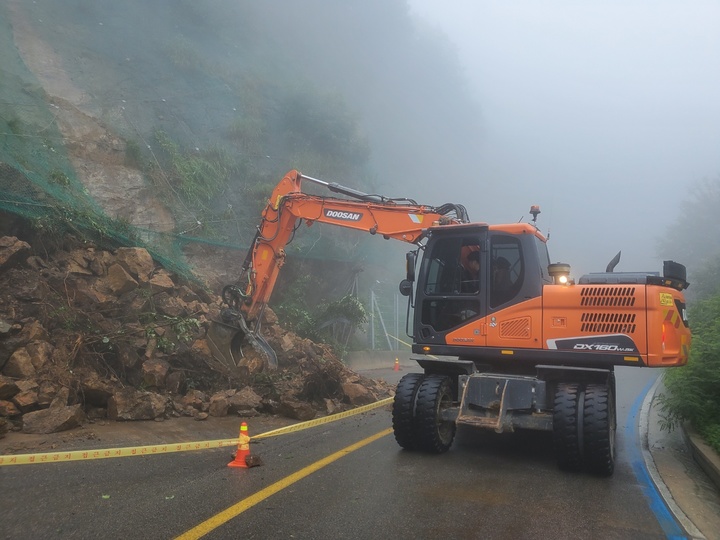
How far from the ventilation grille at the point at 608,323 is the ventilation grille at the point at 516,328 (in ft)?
2.04

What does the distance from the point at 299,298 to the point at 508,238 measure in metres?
11.5

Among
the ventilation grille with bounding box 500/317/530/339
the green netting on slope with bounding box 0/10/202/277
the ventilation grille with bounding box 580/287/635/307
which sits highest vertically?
the green netting on slope with bounding box 0/10/202/277

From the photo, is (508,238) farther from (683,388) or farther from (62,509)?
(62,509)

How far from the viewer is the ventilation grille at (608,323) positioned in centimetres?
593

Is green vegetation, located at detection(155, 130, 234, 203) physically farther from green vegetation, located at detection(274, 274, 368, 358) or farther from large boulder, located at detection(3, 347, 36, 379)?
large boulder, located at detection(3, 347, 36, 379)

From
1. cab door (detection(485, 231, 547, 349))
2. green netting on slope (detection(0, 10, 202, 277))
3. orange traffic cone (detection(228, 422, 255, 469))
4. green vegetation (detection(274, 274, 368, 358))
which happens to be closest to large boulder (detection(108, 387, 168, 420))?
orange traffic cone (detection(228, 422, 255, 469))

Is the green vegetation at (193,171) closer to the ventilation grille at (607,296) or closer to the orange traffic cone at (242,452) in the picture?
the orange traffic cone at (242,452)

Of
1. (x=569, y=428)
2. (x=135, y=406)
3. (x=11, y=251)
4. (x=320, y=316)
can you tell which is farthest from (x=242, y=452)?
(x=320, y=316)

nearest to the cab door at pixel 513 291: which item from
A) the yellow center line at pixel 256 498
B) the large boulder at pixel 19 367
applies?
the yellow center line at pixel 256 498

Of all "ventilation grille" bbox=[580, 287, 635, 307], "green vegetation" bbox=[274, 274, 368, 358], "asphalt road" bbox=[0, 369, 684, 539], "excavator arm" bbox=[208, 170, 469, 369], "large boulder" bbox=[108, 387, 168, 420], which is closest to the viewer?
"asphalt road" bbox=[0, 369, 684, 539]

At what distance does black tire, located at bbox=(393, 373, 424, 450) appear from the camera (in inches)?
255

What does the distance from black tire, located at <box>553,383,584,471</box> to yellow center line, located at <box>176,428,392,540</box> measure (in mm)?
2449

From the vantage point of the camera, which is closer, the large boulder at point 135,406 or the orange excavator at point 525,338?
the orange excavator at point 525,338

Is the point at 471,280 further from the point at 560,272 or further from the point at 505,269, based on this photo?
the point at 560,272
